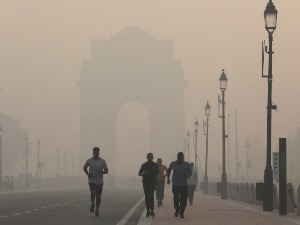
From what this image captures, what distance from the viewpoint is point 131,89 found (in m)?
192

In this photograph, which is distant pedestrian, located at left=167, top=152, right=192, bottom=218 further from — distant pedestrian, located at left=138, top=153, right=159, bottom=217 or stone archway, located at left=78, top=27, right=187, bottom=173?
stone archway, located at left=78, top=27, right=187, bottom=173

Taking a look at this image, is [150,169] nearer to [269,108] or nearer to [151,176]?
[151,176]

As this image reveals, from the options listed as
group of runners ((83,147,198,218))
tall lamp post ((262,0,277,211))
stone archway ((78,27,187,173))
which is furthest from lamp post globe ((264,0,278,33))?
stone archway ((78,27,187,173))

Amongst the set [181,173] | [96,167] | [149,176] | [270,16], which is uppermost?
[270,16]

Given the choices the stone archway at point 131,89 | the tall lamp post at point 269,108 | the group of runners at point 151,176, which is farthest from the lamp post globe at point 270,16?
the stone archway at point 131,89

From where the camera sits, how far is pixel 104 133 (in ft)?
598

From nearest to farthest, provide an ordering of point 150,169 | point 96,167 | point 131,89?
point 96,167 → point 150,169 → point 131,89

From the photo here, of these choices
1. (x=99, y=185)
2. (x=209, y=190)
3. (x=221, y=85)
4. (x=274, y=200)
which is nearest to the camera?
(x=99, y=185)

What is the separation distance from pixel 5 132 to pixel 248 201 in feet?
510

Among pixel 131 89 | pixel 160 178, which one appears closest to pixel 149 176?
pixel 160 178

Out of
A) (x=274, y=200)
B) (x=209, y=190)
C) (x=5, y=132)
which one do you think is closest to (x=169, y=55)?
(x=5, y=132)

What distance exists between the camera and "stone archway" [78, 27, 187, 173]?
180250mm

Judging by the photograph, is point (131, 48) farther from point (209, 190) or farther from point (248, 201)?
point (248, 201)

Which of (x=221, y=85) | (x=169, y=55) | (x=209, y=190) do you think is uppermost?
(x=169, y=55)
